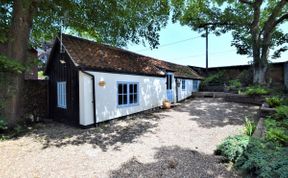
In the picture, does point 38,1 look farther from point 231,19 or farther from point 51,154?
point 231,19

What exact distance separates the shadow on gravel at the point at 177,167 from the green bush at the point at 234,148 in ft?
0.65

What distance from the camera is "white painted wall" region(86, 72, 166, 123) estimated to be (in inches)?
325

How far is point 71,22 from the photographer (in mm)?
10914

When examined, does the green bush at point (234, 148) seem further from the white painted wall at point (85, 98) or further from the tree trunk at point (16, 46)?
the tree trunk at point (16, 46)

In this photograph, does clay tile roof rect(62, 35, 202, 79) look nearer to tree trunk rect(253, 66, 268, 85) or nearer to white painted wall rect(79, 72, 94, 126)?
white painted wall rect(79, 72, 94, 126)

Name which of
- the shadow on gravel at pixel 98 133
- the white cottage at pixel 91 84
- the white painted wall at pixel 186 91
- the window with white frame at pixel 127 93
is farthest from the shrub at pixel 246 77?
the shadow on gravel at pixel 98 133

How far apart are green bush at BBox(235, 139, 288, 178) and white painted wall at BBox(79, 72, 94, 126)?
5.84 m

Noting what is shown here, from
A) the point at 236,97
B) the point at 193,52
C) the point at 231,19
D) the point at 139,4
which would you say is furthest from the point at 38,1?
the point at 193,52

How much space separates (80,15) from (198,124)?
8995 mm

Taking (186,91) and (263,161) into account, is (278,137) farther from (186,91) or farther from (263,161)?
(186,91)

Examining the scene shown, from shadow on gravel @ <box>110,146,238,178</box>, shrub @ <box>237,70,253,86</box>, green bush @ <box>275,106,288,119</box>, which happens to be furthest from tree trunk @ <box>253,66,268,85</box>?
shadow on gravel @ <box>110,146,238,178</box>

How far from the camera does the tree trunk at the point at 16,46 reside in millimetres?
7035

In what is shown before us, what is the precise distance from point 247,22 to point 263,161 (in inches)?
687

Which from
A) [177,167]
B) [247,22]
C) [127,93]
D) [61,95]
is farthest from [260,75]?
[61,95]
